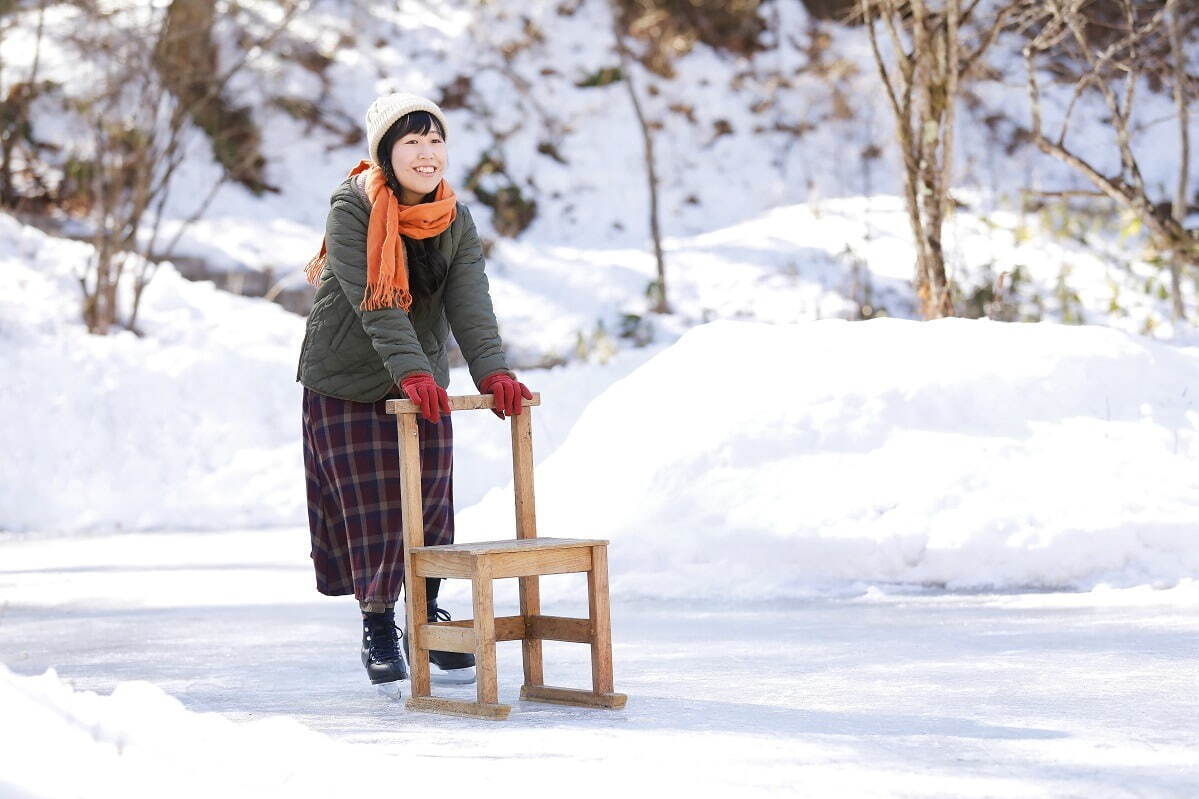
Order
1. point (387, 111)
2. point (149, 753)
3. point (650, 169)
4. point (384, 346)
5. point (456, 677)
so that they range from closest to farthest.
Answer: point (149, 753)
point (384, 346)
point (387, 111)
point (456, 677)
point (650, 169)

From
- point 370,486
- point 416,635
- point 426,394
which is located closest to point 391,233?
point 426,394

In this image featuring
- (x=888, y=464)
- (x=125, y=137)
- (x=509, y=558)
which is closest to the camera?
(x=509, y=558)

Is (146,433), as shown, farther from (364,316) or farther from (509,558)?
(509,558)

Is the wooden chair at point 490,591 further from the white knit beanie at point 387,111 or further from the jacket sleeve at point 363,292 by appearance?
the white knit beanie at point 387,111

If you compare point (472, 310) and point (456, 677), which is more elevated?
point (472, 310)

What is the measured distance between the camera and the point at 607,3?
17.9 meters

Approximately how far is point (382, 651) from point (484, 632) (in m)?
0.53

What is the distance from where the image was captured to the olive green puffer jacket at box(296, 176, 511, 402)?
3576 mm

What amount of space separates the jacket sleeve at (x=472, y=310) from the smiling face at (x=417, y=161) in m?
0.15

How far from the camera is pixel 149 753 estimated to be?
86.8 inches

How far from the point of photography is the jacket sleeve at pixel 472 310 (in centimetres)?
359

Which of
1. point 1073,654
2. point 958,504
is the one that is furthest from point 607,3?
point 1073,654

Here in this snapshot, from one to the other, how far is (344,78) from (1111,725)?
15083 mm

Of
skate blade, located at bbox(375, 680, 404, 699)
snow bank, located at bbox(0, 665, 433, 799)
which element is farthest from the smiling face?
snow bank, located at bbox(0, 665, 433, 799)
